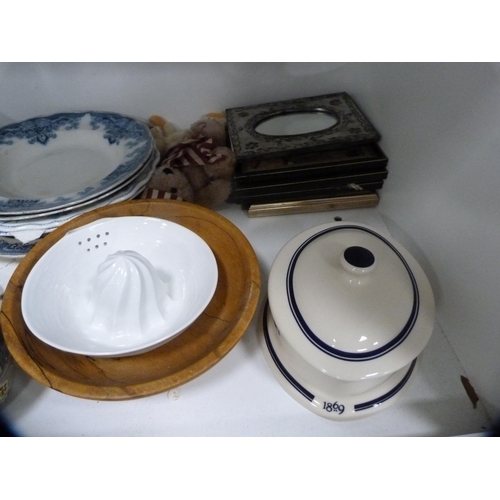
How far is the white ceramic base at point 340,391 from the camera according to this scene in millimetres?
346

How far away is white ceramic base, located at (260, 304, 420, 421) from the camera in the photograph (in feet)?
1.14

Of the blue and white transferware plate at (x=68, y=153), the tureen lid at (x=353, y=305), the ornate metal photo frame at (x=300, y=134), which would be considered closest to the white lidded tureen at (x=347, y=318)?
the tureen lid at (x=353, y=305)

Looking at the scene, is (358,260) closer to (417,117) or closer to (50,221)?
(417,117)

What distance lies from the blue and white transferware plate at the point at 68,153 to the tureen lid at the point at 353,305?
273 millimetres

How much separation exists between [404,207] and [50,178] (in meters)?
0.51

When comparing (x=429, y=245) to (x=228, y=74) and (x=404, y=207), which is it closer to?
(x=404, y=207)

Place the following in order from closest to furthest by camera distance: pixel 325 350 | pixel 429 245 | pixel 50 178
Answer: pixel 325 350 → pixel 429 245 → pixel 50 178

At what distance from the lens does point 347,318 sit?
0.32 metres

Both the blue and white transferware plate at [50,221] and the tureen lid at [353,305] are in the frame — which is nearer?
the tureen lid at [353,305]

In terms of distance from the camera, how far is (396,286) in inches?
13.0

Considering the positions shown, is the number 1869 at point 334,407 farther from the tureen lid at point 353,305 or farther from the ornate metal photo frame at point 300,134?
the ornate metal photo frame at point 300,134

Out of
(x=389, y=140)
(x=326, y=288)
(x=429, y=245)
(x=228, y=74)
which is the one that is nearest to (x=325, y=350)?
(x=326, y=288)

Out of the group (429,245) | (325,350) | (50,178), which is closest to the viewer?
(325,350)

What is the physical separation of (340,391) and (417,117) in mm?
325
